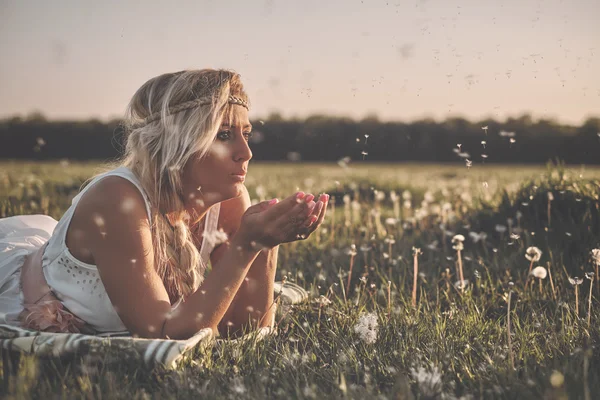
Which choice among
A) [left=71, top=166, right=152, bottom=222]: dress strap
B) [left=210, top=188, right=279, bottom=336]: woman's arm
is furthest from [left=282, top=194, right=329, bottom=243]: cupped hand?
[left=71, top=166, right=152, bottom=222]: dress strap

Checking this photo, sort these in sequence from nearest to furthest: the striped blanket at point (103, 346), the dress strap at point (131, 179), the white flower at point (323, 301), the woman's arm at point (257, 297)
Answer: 1. the striped blanket at point (103, 346)
2. the dress strap at point (131, 179)
3. the woman's arm at point (257, 297)
4. the white flower at point (323, 301)

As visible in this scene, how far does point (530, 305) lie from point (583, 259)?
Result: 978 mm

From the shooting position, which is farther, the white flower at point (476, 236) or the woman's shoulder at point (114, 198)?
the white flower at point (476, 236)

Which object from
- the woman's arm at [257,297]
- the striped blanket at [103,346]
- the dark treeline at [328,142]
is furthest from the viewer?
the dark treeline at [328,142]

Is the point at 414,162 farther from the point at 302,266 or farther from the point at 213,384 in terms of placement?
the point at 213,384

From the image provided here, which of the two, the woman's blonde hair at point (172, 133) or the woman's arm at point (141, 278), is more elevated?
the woman's blonde hair at point (172, 133)

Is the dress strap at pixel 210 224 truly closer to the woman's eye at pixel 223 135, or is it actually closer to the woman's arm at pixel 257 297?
the woman's arm at pixel 257 297

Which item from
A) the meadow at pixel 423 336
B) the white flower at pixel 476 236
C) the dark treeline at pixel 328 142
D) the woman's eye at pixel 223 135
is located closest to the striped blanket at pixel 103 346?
the meadow at pixel 423 336

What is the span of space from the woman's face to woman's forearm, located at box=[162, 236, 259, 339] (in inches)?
13.1

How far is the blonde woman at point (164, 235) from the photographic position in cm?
263

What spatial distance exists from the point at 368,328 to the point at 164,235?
1.16 meters

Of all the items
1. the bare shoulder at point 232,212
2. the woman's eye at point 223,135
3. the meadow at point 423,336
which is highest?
the woman's eye at point 223,135

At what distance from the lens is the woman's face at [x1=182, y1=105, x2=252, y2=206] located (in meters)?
2.85

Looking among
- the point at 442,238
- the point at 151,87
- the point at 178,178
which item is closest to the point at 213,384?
the point at 178,178
